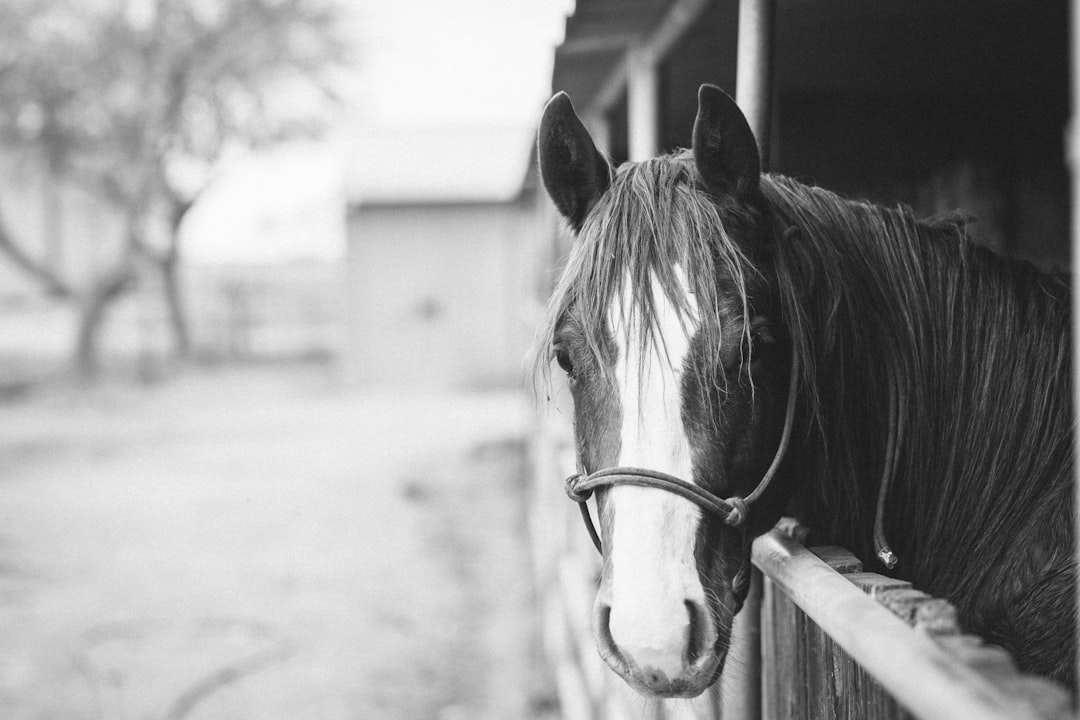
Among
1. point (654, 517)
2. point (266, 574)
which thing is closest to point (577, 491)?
point (654, 517)

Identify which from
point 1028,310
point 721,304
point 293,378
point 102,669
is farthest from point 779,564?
point 293,378

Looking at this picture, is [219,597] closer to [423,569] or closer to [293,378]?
[423,569]

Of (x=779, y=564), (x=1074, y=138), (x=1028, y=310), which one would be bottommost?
(x=779, y=564)

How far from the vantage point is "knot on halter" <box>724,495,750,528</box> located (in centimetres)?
145

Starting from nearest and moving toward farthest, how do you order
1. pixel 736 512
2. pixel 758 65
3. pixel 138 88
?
pixel 736 512
pixel 758 65
pixel 138 88

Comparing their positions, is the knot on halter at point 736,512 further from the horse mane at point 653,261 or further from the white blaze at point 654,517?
the horse mane at point 653,261

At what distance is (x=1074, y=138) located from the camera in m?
0.78

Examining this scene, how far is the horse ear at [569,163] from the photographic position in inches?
68.8

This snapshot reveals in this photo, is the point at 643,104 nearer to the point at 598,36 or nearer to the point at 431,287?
the point at 598,36

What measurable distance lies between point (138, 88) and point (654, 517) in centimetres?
1754

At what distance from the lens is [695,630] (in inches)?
54.0

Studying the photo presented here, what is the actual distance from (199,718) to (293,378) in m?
14.6

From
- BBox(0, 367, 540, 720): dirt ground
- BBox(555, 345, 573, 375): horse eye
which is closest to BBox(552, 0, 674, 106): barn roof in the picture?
BBox(555, 345, 573, 375): horse eye

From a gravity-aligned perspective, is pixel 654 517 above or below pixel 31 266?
above
